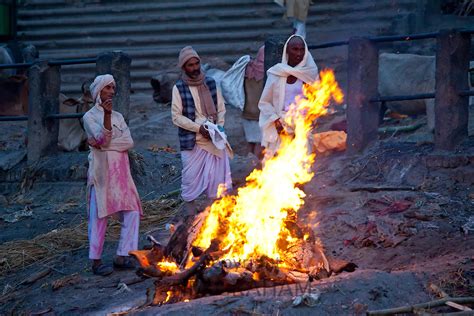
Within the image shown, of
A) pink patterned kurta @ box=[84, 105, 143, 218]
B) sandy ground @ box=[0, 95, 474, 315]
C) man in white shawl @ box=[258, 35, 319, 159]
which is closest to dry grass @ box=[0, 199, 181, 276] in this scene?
sandy ground @ box=[0, 95, 474, 315]

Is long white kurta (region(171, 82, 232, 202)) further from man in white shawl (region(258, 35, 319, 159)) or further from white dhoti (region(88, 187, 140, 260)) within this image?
white dhoti (region(88, 187, 140, 260))

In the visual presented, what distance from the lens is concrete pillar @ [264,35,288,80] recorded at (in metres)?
11.3

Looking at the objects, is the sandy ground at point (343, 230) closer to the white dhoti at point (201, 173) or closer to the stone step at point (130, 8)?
the white dhoti at point (201, 173)

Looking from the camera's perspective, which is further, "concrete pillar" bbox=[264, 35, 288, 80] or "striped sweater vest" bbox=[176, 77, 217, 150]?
"concrete pillar" bbox=[264, 35, 288, 80]

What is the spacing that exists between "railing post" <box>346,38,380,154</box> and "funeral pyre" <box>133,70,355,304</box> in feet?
6.53

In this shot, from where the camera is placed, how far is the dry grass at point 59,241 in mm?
9531

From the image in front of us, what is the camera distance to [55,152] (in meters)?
13.1

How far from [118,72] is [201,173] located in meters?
3.38

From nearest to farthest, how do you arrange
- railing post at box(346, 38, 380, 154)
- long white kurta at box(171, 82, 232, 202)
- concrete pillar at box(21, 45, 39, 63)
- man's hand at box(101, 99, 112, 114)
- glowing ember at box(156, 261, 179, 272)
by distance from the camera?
1. glowing ember at box(156, 261, 179, 272)
2. man's hand at box(101, 99, 112, 114)
3. long white kurta at box(171, 82, 232, 202)
4. railing post at box(346, 38, 380, 154)
5. concrete pillar at box(21, 45, 39, 63)

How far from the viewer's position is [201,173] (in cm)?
923

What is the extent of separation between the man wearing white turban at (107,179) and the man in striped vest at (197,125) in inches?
29.0

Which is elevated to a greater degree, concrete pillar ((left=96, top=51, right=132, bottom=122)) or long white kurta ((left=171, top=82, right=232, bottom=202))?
concrete pillar ((left=96, top=51, right=132, bottom=122))

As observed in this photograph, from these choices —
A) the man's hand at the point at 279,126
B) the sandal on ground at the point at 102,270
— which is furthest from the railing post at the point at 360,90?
the sandal on ground at the point at 102,270

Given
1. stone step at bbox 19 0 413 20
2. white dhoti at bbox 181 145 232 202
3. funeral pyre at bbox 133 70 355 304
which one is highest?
stone step at bbox 19 0 413 20
